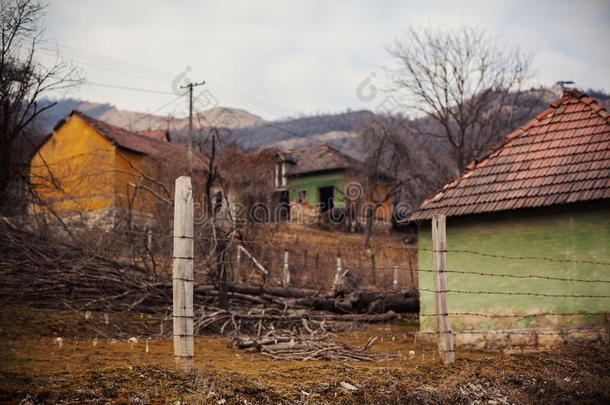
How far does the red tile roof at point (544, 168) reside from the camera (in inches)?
419

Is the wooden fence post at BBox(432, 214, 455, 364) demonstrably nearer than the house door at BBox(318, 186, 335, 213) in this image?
Yes

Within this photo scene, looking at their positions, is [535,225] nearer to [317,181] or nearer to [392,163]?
[392,163]

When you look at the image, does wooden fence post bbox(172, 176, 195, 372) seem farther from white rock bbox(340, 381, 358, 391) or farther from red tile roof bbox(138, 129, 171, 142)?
red tile roof bbox(138, 129, 171, 142)

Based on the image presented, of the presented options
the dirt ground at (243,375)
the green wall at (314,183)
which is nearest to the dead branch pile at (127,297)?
the dirt ground at (243,375)

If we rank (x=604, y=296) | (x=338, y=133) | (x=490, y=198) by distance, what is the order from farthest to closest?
(x=338, y=133) < (x=490, y=198) < (x=604, y=296)

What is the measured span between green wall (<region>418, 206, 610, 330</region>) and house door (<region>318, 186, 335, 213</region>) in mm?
28846

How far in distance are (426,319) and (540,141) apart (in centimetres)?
432

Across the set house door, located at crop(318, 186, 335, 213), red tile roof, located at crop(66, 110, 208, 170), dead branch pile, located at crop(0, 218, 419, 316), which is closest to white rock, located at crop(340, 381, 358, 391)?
dead branch pile, located at crop(0, 218, 419, 316)

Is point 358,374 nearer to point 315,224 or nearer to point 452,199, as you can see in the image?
point 452,199

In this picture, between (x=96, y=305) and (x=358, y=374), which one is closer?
(x=358, y=374)

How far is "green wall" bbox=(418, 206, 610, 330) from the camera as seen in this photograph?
34.1 ft

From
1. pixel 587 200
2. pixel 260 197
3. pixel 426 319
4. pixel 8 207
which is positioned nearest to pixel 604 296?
pixel 587 200

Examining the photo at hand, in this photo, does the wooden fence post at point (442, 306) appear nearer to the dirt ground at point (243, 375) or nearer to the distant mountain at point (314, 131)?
the dirt ground at point (243, 375)

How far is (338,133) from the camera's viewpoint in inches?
4419
